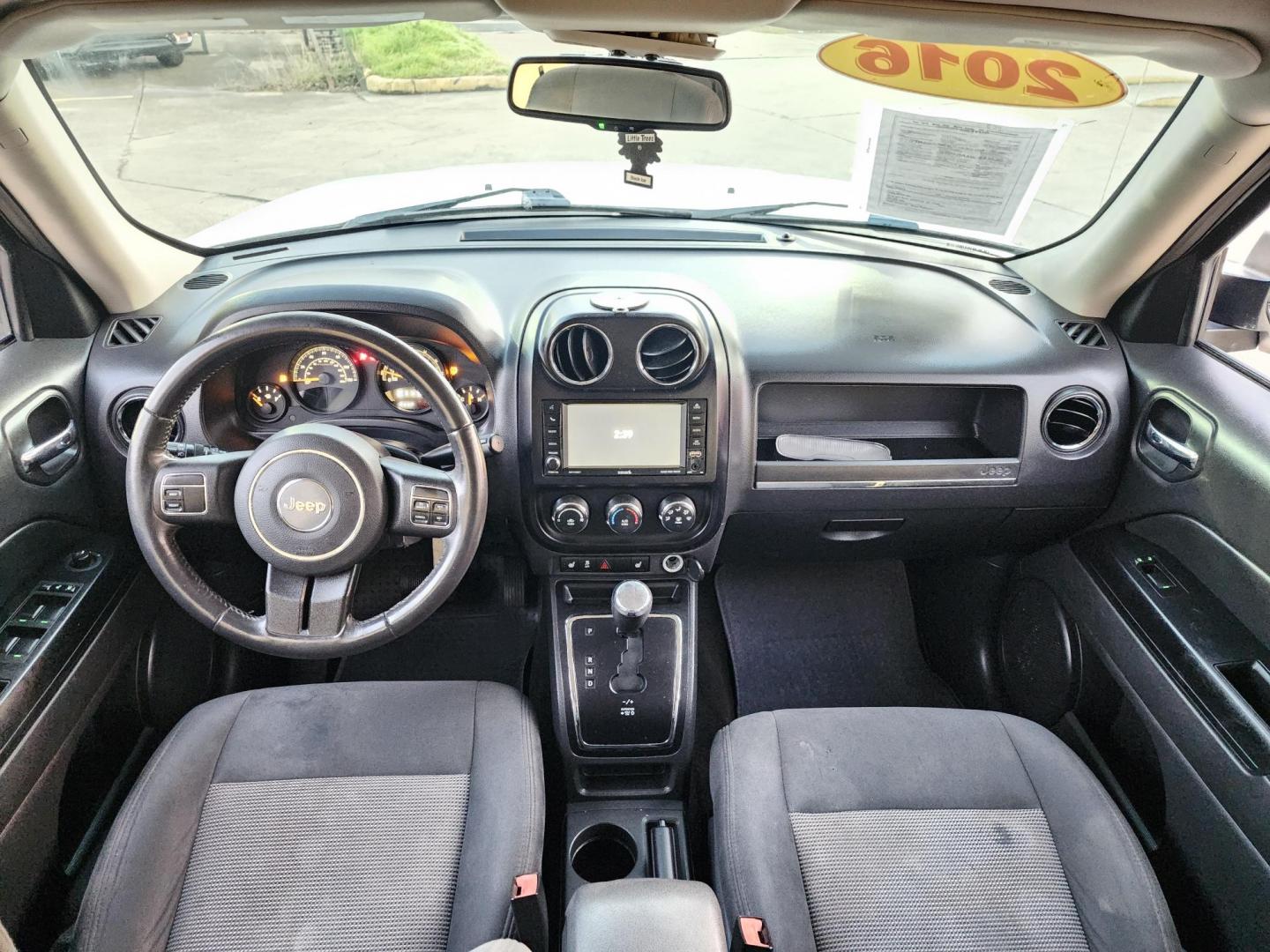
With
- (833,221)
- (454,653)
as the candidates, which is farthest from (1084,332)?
(454,653)

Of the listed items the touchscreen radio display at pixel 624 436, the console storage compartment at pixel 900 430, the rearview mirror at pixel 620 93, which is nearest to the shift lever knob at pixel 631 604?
the touchscreen radio display at pixel 624 436

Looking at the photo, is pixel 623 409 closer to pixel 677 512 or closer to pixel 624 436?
pixel 624 436

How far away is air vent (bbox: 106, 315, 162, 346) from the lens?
7.01 feet

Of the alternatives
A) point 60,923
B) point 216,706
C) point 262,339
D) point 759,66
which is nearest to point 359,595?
Answer: point 216,706

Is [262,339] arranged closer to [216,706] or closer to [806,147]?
[216,706]

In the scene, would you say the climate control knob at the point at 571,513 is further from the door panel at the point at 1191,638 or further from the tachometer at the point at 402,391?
the door panel at the point at 1191,638

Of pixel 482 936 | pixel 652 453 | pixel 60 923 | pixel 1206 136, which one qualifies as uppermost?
pixel 1206 136

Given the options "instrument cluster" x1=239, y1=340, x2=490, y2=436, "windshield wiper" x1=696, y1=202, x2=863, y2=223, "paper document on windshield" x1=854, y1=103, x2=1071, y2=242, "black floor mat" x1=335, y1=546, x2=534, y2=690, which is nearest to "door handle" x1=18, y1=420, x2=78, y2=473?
"instrument cluster" x1=239, y1=340, x2=490, y2=436

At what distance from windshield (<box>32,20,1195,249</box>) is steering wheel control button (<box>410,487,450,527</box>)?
0.79 metres

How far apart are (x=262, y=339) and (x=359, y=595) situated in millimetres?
1225

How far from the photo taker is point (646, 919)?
1372 mm

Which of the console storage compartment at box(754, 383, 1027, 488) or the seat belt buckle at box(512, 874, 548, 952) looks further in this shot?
the console storage compartment at box(754, 383, 1027, 488)

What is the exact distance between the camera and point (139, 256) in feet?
7.27

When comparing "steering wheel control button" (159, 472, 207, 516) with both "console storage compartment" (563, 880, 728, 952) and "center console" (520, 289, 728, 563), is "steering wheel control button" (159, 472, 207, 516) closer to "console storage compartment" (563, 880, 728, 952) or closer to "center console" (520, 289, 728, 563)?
"center console" (520, 289, 728, 563)
